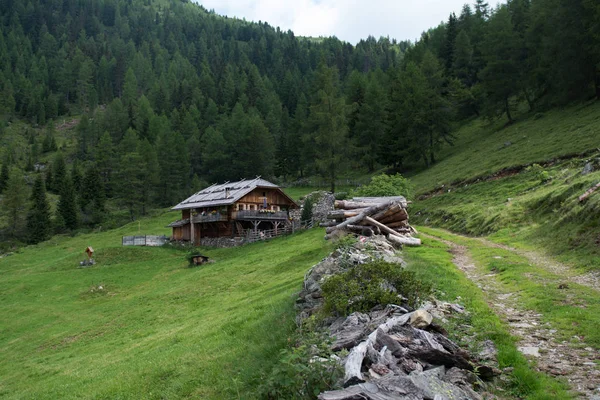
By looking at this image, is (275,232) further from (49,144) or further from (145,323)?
(49,144)

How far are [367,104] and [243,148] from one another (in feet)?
91.6

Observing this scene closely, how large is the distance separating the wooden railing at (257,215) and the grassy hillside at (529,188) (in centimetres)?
1764

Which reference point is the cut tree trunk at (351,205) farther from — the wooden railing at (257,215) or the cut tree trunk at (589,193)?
the wooden railing at (257,215)

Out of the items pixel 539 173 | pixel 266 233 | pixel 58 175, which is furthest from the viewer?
pixel 58 175

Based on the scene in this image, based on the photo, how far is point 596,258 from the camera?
14.3 metres

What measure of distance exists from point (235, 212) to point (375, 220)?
3500 cm

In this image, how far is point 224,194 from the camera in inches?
2320

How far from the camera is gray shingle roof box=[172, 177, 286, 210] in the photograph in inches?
2209

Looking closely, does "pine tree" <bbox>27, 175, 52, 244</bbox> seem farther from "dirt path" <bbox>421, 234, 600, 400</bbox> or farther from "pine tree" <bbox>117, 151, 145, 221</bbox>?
"dirt path" <bbox>421, 234, 600, 400</bbox>

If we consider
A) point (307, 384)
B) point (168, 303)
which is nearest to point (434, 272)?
point (307, 384)

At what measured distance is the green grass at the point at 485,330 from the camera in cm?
670

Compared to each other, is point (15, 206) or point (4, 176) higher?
point (4, 176)

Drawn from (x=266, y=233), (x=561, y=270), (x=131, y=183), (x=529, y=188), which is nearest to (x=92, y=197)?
(x=131, y=183)

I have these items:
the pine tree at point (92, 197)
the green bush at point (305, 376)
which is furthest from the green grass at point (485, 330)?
the pine tree at point (92, 197)
